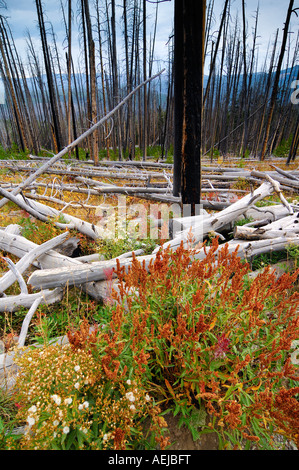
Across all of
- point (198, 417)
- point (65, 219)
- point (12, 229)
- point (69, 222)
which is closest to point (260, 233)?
point (198, 417)

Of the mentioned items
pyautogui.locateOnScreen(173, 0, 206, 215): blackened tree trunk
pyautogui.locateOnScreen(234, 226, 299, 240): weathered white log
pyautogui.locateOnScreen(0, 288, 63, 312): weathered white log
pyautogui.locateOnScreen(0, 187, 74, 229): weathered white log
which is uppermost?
pyautogui.locateOnScreen(173, 0, 206, 215): blackened tree trunk

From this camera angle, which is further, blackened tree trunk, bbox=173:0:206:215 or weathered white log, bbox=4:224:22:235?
weathered white log, bbox=4:224:22:235

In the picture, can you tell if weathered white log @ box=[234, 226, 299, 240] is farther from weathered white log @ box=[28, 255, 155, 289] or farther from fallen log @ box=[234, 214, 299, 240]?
weathered white log @ box=[28, 255, 155, 289]

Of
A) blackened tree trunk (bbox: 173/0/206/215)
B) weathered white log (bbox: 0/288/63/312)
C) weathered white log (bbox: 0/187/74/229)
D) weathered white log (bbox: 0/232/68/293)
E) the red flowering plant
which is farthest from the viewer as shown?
weathered white log (bbox: 0/187/74/229)

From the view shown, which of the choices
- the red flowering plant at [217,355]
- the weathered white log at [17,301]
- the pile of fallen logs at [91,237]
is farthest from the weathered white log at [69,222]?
the red flowering plant at [217,355]

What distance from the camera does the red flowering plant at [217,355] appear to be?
4.05 ft

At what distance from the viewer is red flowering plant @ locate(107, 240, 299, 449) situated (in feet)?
4.05

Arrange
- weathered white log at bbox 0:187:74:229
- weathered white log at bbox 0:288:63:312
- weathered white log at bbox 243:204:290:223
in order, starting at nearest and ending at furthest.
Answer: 1. weathered white log at bbox 0:288:63:312
2. weathered white log at bbox 0:187:74:229
3. weathered white log at bbox 243:204:290:223

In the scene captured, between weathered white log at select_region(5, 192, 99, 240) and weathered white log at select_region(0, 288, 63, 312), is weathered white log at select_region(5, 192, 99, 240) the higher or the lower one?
the higher one

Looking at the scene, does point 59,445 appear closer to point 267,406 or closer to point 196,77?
point 267,406

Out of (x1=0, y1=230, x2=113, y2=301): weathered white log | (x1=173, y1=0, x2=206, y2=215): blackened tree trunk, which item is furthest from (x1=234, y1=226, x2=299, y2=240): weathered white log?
(x1=0, y1=230, x2=113, y2=301): weathered white log

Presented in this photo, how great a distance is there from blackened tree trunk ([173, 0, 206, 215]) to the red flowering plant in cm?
216
